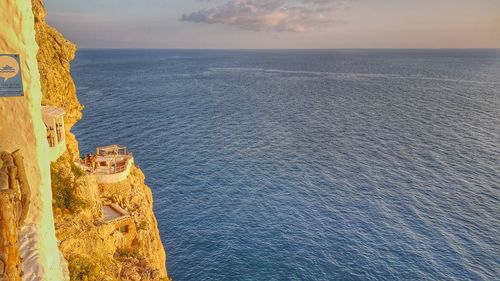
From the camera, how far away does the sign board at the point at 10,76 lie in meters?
13.3

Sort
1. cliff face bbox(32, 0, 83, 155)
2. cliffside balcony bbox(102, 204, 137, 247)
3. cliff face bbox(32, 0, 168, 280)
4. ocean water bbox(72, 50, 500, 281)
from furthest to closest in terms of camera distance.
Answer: ocean water bbox(72, 50, 500, 281) → cliff face bbox(32, 0, 83, 155) → cliffside balcony bbox(102, 204, 137, 247) → cliff face bbox(32, 0, 168, 280)

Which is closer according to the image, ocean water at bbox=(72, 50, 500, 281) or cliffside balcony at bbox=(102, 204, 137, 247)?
cliffside balcony at bbox=(102, 204, 137, 247)

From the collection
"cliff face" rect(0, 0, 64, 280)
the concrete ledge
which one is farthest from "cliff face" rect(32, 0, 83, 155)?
"cliff face" rect(0, 0, 64, 280)

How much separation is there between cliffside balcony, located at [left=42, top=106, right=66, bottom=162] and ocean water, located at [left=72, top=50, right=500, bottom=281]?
1941 cm

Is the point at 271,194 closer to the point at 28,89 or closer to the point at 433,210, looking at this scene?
the point at 433,210

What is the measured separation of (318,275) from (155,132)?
51945 mm

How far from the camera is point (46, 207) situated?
1482 centimetres

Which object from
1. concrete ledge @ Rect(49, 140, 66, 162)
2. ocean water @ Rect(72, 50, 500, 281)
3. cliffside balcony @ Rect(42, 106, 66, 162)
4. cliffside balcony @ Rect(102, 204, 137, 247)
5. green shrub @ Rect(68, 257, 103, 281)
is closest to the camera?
green shrub @ Rect(68, 257, 103, 281)

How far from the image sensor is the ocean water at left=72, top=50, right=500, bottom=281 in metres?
40.2

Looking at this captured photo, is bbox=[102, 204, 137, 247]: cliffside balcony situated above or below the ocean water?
above

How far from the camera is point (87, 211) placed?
24188 millimetres

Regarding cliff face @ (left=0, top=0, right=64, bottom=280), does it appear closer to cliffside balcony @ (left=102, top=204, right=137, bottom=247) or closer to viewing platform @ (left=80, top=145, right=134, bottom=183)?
cliffside balcony @ (left=102, top=204, right=137, bottom=247)

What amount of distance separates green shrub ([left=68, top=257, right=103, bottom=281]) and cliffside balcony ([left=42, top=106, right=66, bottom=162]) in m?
7.84

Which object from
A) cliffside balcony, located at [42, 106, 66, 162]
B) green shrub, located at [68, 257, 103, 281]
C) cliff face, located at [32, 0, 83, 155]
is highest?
cliff face, located at [32, 0, 83, 155]
